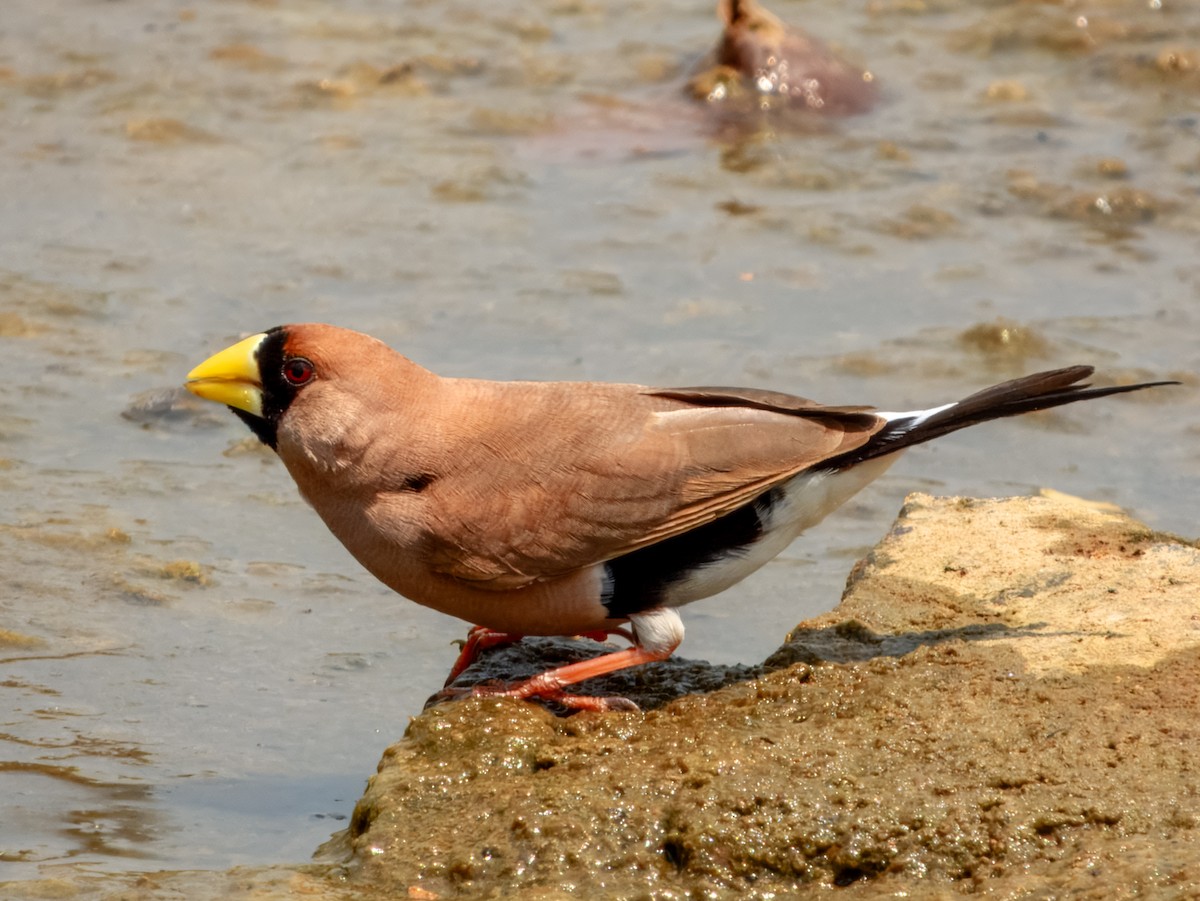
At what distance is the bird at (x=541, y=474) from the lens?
5027 mm

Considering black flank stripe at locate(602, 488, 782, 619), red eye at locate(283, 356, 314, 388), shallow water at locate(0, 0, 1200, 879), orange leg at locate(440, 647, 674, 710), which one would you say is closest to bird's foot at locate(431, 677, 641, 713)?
orange leg at locate(440, 647, 674, 710)

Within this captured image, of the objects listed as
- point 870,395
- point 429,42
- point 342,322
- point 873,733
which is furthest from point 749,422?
point 429,42

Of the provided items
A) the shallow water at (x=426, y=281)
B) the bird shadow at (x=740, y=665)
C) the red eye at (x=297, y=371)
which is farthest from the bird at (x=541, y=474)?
the shallow water at (x=426, y=281)

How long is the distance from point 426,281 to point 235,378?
171 inches

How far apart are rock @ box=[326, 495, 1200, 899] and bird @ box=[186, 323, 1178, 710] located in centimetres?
35

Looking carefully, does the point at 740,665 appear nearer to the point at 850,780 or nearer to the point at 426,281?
the point at 850,780

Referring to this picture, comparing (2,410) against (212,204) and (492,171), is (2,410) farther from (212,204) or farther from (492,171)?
(492,171)

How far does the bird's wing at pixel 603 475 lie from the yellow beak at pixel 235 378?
644 mm

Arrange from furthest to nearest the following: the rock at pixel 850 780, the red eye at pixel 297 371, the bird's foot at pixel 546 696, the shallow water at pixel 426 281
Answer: the shallow water at pixel 426 281
the red eye at pixel 297 371
the bird's foot at pixel 546 696
the rock at pixel 850 780

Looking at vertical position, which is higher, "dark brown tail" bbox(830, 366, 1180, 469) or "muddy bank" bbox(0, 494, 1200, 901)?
"dark brown tail" bbox(830, 366, 1180, 469)

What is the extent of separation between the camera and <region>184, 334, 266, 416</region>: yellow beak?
5.12 metres

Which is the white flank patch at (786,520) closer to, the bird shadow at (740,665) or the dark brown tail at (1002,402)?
the dark brown tail at (1002,402)

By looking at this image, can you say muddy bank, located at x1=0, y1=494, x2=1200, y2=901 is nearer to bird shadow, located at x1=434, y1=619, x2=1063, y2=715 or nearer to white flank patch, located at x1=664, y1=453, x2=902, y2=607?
bird shadow, located at x1=434, y1=619, x2=1063, y2=715

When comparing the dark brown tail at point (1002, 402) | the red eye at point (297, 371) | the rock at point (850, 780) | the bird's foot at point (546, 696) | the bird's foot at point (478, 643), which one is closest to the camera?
the rock at point (850, 780)
